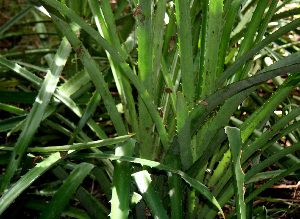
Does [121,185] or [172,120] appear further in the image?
[172,120]

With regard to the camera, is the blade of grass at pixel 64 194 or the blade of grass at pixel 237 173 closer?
the blade of grass at pixel 237 173

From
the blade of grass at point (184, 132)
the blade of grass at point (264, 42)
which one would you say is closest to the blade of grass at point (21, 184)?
the blade of grass at point (184, 132)

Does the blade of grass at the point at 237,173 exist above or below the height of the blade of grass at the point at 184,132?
below

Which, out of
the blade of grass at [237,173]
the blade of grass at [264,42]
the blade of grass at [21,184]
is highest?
the blade of grass at [264,42]

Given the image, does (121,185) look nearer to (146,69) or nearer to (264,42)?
(146,69)

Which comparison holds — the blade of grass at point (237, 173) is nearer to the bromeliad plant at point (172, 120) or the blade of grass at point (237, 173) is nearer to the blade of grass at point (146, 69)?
the bromeliad plant at point (172, 120)

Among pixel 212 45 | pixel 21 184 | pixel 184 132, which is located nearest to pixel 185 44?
pixel 212 45

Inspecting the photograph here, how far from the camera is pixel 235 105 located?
0.60 meters

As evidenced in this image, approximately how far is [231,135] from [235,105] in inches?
3.5

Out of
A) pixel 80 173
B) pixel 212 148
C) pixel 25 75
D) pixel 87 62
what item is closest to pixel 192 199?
pixel 212 148

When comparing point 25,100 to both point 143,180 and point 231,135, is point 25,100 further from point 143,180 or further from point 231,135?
point 231,135

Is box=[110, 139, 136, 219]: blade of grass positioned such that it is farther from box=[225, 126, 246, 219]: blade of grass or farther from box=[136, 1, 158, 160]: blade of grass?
box=[225, 126, 246, 219]: blade of grass

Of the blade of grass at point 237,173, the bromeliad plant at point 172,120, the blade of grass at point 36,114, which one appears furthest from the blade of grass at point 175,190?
the blade of grass at point 36,114

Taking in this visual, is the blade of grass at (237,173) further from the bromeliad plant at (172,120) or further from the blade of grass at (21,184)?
the blade of grass at (21,184)
